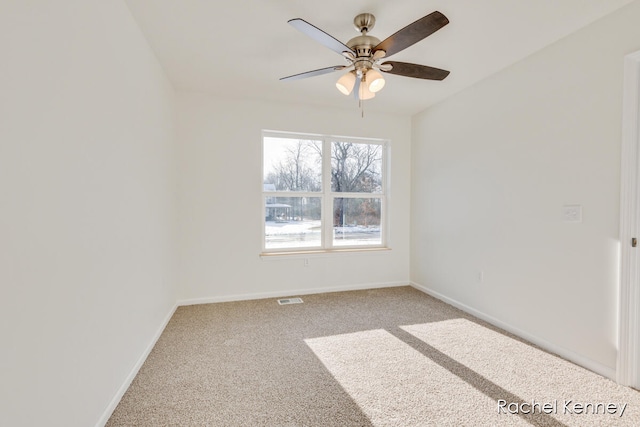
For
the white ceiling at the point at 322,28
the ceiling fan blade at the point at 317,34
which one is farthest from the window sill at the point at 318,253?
the ceiling fan blade at the point at 317,34

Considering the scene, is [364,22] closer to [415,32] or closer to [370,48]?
[370,48]

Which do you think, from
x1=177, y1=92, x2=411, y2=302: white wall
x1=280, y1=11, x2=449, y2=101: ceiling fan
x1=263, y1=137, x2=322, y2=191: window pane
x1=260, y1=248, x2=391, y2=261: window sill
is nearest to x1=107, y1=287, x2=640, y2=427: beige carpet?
x1=177, y1=92, x2=411, y2=302: white wall

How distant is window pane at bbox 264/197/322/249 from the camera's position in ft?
13.4

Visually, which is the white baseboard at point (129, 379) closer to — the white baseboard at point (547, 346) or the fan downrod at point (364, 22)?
the fan downrod at point (364, 22)

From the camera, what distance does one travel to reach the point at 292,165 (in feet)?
13.6

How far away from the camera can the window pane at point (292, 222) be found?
4074 mm

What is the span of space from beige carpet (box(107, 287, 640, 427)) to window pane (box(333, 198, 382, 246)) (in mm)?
1424

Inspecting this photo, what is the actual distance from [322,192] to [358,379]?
8.54ft

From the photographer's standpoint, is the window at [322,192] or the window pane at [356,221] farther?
the window pane at [356,221]

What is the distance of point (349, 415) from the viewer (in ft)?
5.71

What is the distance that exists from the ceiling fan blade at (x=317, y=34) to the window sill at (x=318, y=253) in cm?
258

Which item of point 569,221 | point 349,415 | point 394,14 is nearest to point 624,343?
point 569,221

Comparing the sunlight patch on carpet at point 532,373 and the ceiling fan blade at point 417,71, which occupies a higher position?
the ceiling fan blade at point 417,71

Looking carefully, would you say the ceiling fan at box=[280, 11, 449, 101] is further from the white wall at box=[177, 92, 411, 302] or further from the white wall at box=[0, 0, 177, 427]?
the white wall at box=[177, 92, 411, 302]
